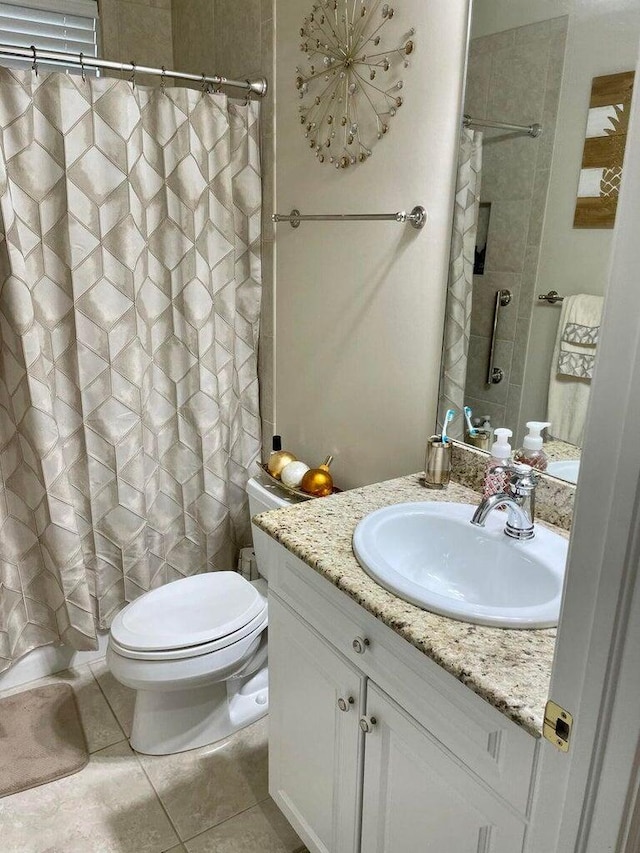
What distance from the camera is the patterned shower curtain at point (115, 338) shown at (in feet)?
5.93

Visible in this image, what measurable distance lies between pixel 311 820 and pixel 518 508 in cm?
83

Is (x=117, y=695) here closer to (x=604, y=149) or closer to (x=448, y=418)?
(x=448, y=418)

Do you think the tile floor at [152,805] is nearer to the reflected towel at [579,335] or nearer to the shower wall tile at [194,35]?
the reflected towel at [579,335]

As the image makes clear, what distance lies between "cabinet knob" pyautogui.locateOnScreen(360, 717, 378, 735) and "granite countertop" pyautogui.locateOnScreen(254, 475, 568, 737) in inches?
9.0

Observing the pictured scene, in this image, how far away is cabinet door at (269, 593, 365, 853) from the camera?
1220 millimetres

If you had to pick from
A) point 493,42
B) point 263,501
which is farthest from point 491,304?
point 263,501

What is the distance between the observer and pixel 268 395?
7.47 ft

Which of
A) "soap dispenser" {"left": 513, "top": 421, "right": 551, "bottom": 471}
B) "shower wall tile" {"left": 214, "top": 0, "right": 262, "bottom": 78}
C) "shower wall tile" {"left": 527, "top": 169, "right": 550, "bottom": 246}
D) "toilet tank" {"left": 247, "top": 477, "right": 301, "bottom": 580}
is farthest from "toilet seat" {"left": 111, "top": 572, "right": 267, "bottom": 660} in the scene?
"shower wall tile" {"left": 214, "top": 0, "right": 262, "bottom": 78}

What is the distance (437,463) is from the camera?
A: 1.53 metres

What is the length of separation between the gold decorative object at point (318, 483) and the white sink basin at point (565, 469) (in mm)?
687

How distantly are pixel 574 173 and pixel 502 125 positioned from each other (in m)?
0.22

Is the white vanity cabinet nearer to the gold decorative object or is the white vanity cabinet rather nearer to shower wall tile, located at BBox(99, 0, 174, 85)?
the gold decorative object

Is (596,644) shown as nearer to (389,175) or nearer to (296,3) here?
(389,175)

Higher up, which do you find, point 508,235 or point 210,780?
point 508,235
